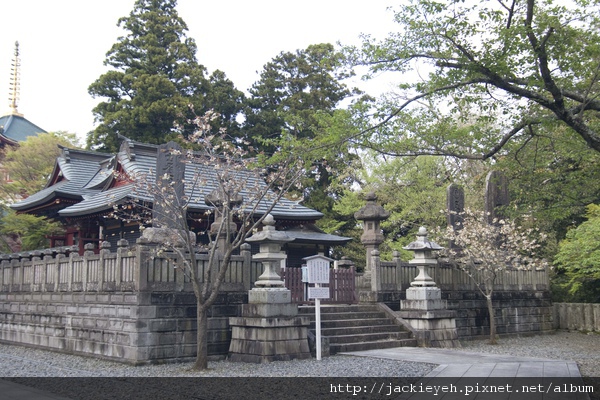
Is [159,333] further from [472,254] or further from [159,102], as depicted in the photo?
[159,102]

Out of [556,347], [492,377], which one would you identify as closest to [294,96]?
[556,347]

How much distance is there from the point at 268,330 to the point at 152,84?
27965 mm

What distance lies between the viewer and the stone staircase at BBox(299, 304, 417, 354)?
16375 mm

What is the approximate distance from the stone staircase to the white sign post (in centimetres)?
102

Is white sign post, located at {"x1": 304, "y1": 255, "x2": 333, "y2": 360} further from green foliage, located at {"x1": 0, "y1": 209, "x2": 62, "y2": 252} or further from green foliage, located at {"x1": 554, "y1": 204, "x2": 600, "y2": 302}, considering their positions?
green foliage, located at {"x1": 0, "y1": 209, "x2": 62, "y2": 252}

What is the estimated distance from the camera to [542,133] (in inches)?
490

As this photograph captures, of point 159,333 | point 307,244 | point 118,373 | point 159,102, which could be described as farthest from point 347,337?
point 159,102

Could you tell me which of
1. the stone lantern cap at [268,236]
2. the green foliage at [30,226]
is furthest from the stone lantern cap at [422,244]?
the green foliage at [30,226]

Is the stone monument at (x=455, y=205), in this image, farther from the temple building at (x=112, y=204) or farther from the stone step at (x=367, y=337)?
the temple building at (x=112, y=204)

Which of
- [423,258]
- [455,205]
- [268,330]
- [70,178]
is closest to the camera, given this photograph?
[268,330]

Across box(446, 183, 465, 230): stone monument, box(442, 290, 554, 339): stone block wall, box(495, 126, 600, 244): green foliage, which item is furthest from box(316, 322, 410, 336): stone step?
box(495, 126, 600, 244): green foliage

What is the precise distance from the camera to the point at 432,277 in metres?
20.2

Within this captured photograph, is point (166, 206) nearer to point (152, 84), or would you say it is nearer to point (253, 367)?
point (253, 367)

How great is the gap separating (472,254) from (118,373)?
12657 mm
